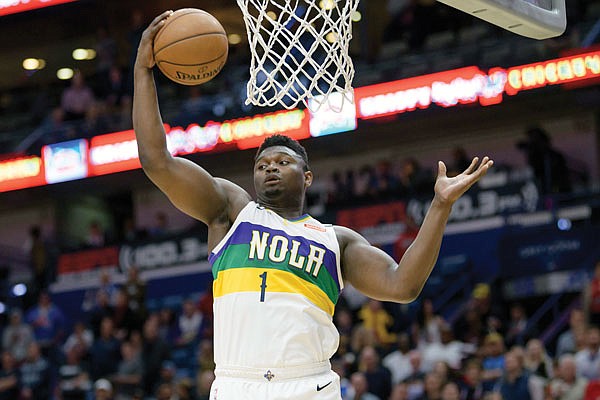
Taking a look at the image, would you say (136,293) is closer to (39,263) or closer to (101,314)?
(101,314)

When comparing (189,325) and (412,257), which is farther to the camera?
(189,325)

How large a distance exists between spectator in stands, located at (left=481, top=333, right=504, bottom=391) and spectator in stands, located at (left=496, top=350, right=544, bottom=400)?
1.18 ft

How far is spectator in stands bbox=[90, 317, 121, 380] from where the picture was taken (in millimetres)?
13742

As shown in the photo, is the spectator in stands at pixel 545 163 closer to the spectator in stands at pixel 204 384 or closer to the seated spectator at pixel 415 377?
the seated spectator at pixel 415 377

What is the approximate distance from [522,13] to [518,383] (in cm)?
527

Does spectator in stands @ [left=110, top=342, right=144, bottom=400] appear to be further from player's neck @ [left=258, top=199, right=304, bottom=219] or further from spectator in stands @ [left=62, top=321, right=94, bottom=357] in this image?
player's neck @ [left=258, top=199, right=304, bottom=219]

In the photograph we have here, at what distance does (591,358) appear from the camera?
32.7 ft

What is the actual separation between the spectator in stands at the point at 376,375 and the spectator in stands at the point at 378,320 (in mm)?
1346

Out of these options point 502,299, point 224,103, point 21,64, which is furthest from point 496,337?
point 21,64

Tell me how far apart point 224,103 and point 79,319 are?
4.19 meters

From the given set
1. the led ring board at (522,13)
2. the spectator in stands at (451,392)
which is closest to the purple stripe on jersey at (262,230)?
the led ring board at (522,13)

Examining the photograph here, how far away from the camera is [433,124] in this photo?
712 inches

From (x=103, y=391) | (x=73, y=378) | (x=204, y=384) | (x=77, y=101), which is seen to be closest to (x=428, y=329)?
(x=204, y=384)

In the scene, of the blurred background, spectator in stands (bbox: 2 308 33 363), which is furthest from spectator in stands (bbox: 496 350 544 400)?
spectator in stands (bbox: 2 308 33 363)
